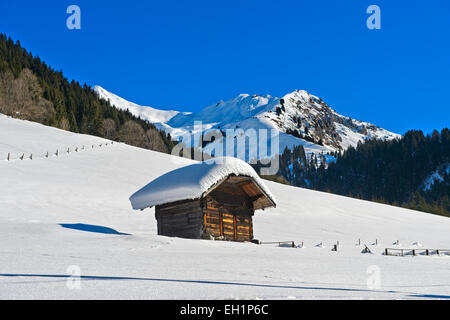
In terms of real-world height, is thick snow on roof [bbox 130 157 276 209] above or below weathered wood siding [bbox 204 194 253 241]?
above

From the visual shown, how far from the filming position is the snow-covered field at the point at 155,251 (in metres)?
8.61


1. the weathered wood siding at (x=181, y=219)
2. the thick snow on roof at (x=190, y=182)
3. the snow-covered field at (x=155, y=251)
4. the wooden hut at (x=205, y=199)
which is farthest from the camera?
the weathered wood siding at (x=181, y=219)

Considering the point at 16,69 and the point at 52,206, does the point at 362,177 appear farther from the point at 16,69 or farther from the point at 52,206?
the point at 52,206

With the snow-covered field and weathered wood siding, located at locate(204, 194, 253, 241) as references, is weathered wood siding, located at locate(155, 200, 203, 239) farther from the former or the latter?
the snow-covered field

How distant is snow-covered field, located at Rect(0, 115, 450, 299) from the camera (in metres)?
8.61

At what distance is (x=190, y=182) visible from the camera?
74.4ft

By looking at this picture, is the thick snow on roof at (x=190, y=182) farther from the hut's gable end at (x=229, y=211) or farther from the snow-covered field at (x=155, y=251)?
the snow-covered field at (x=155, y=251)

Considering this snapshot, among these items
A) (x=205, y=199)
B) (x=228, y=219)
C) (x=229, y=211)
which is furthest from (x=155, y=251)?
(x=229, y=211)

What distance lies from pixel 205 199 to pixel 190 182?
1.41 meters

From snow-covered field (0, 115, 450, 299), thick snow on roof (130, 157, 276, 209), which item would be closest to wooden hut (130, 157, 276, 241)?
thick snow on roof (130, 157, 276, 209)

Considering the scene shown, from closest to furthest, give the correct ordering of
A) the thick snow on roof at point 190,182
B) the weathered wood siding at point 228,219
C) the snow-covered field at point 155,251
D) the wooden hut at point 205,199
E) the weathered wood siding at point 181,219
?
the snow-covered field at point 155,251 → the thick snow on roof at point 190,182 → the wooden hut at point 205,199 → the weathered wood siding at point 181,219 → the weathered wood siding at point 228,219

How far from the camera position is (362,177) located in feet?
608

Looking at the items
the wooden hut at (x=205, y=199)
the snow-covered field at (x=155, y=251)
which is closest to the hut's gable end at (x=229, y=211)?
the wooden hut at (x=205, y=199)
